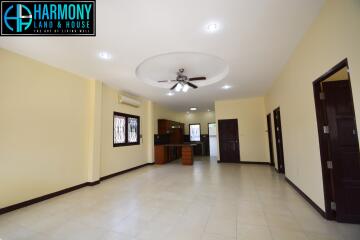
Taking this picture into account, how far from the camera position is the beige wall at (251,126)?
712 cm

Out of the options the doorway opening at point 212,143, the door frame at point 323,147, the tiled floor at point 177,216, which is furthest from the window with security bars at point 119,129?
the doorway opening at point 212,143

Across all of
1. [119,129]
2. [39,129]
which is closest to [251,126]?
[119,129]

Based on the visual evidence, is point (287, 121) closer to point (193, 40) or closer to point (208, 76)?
point (208, 76)

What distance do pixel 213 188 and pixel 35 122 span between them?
4100mm

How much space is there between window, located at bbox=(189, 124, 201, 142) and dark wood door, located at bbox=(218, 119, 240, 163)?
153 inches

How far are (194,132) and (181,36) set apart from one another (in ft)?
30.7

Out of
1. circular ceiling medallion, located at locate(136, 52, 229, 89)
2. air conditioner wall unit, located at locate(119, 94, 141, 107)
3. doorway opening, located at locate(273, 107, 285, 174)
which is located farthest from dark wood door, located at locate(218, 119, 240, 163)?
air conditioner wall unit, located at locate(119, 94, 141, 107)

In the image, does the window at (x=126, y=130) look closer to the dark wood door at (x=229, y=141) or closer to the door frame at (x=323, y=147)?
the dark wood door at (x=229, y=141)

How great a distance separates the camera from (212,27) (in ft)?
8.21

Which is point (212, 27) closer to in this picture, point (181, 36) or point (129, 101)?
point (181, 36)

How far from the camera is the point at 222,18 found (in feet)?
7.63

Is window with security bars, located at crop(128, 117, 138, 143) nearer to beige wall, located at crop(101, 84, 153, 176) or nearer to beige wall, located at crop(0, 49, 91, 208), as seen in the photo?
beige wall, located at crop(101, 84, 153, 176)

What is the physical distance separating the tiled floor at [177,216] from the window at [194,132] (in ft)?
24.5

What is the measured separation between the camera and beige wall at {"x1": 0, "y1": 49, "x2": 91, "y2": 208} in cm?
301
